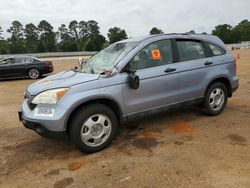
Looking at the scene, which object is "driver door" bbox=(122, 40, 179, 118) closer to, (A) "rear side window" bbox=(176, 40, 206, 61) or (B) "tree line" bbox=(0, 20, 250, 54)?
(A) "rear side window" bbox=(176, 40, 206, 61)

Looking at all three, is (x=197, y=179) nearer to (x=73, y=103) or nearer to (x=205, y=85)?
(x=73, y=103)

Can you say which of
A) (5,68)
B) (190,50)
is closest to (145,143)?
(190,50)

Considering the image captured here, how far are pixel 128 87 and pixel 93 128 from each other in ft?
2.77

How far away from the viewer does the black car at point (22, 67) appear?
45.6 ft

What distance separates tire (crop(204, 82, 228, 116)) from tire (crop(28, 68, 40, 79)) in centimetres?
1111

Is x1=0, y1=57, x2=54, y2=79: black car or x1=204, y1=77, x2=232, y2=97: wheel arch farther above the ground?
x1=0, y1=57, x2=54, y2=79: black car

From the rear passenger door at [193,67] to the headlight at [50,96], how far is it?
7.16ft

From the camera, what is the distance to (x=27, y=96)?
4223 mm

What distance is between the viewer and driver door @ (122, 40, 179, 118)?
4344mm

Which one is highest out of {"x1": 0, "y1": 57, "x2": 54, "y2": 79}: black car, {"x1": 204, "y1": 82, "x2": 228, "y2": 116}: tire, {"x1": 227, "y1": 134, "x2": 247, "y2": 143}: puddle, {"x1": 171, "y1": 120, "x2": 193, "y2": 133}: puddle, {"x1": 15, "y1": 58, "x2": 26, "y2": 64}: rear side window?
{"x1": 15, "y1": 58, "x2": 26, "y2": 64}: rear side window

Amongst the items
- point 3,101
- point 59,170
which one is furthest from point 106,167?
point 3,101

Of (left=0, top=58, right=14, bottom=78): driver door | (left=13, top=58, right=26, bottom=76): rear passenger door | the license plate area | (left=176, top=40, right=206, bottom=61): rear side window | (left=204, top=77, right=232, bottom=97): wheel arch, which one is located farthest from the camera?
(left=13, top=58, right=26, bottom=76): rear passenger door

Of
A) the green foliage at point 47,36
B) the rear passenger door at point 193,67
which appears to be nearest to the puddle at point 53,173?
the rear passenger door at point 193,67

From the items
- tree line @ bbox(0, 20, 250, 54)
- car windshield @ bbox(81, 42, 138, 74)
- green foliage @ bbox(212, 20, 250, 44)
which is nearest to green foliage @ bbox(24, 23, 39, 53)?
tree line @ bbox(0, 20, 250, 54)
